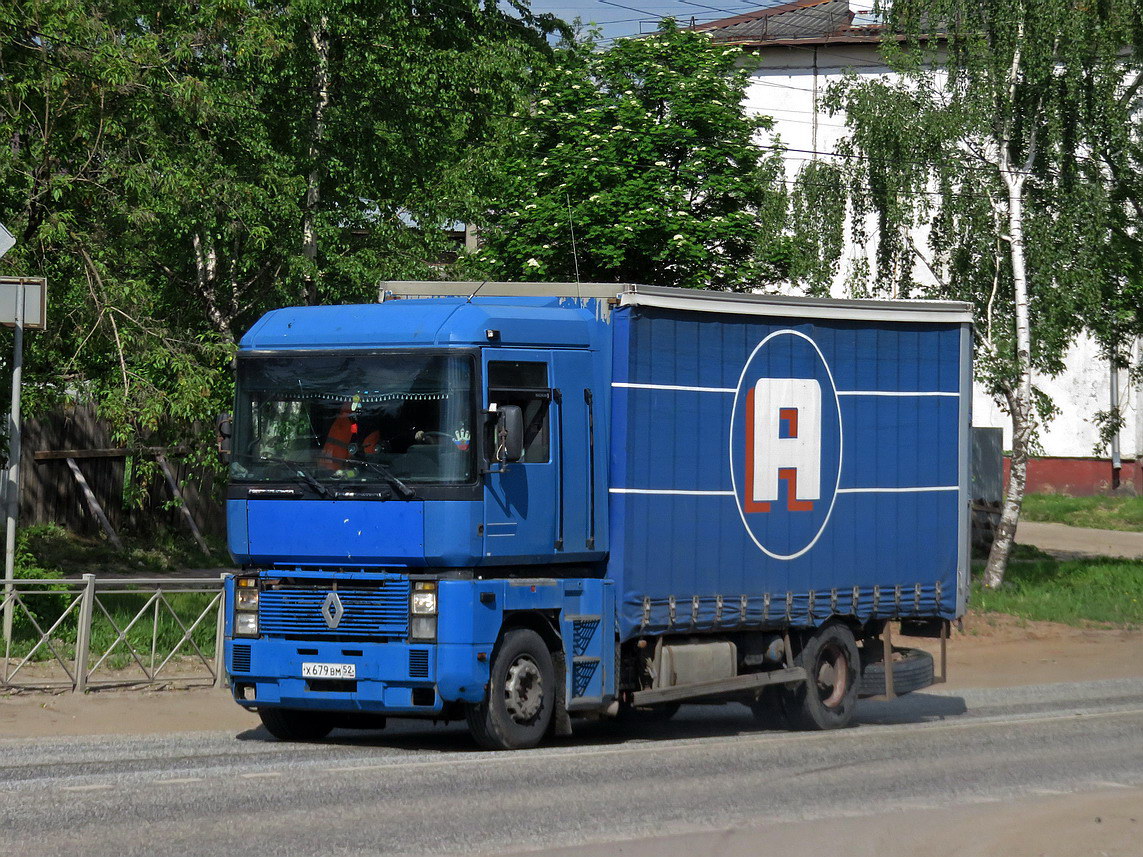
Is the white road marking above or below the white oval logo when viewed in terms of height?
below

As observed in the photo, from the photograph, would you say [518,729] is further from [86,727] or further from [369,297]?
[369,297]

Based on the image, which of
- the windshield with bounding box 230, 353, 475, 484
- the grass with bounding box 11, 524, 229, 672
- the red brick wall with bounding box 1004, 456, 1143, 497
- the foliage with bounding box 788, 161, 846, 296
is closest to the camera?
the windshield with bounding box 230, 353, 475, 484

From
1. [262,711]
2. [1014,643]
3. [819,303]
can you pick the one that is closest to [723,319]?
[819,303]

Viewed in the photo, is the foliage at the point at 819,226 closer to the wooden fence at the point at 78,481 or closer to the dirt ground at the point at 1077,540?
the wooden fence at the point at 78,481

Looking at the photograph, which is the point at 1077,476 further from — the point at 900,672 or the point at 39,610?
the point at 39,610

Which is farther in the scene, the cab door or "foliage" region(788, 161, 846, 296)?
"foliage" region(788, 161, 846, 296)

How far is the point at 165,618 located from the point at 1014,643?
46.1 feet

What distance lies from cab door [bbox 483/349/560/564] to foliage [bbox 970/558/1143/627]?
16.4 meters

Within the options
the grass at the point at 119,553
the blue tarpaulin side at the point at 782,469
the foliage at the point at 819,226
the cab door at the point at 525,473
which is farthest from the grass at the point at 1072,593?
the cab door at the point at 525,473

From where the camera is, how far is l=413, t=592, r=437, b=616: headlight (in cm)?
1202

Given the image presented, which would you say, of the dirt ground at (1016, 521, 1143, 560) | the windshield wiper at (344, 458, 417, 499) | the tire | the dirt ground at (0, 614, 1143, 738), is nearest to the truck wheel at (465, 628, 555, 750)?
the windshield wiper at (344, 458, 417, 499)

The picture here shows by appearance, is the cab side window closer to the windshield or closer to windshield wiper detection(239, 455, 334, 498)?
the windshield

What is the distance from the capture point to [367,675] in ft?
39.7

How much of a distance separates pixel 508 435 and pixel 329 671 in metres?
2.23
